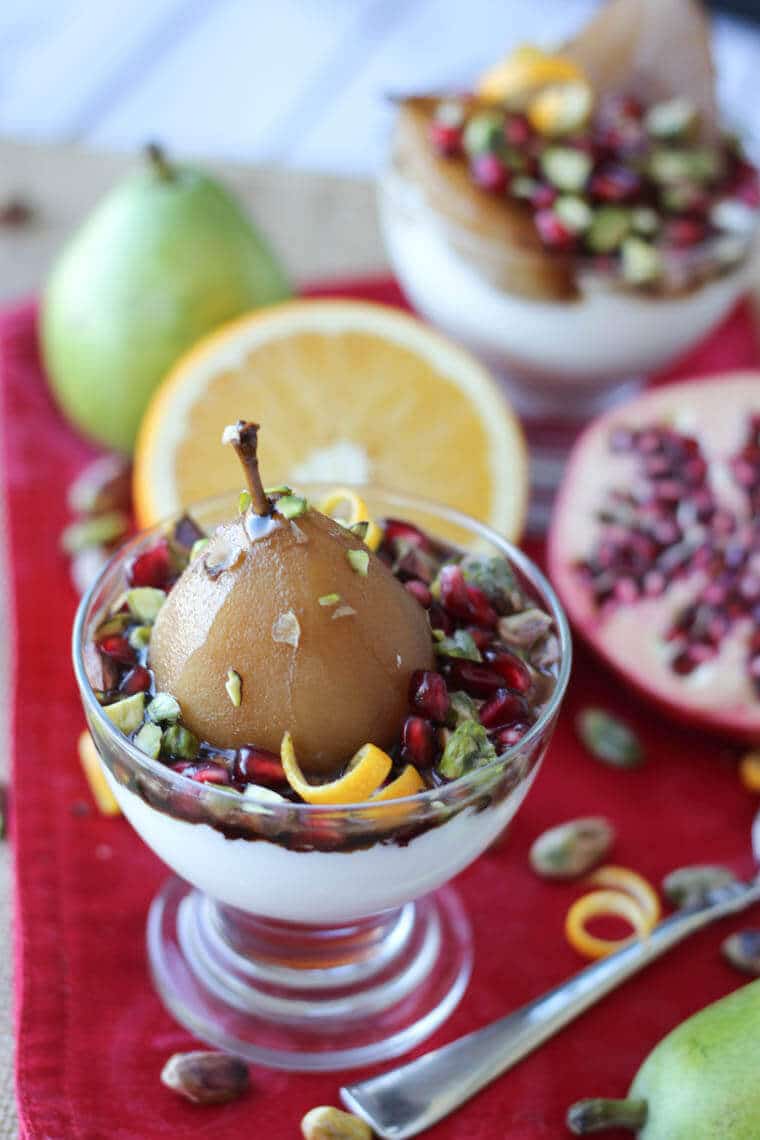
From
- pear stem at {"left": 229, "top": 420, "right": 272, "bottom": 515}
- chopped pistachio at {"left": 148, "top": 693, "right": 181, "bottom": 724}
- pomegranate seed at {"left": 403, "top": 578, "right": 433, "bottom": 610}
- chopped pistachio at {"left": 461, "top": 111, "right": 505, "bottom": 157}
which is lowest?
pomegranate seed at {"left": 403, "top": 578, "right": 433, "bottom": 610}

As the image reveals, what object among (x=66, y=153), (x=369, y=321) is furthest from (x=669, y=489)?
(x=66, y=153)

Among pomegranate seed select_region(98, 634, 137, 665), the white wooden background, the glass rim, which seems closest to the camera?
the glass rim

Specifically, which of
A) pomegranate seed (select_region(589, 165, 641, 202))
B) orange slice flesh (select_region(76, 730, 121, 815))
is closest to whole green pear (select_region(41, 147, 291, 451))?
pomegranate seed (select_region(589, 165, 641, 202))

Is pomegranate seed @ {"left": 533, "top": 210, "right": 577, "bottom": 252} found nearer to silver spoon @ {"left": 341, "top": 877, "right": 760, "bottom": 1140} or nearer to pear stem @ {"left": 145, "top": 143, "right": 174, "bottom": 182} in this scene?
pear stem @ {"left": 145, "top": 143, "right": 174, "bottom": 182}

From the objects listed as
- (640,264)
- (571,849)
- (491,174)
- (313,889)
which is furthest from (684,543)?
(313,889)

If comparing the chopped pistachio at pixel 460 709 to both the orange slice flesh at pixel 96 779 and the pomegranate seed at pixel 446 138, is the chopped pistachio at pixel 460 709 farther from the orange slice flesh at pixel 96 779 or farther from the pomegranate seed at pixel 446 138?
the pomegranate seed at pixel 446 138

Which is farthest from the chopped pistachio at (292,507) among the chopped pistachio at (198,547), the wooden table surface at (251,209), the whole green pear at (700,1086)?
the wooden table surface at (251,209)

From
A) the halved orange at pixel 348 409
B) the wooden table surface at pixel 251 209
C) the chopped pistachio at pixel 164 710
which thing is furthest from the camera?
the wooden table surface at pixel 251 209
